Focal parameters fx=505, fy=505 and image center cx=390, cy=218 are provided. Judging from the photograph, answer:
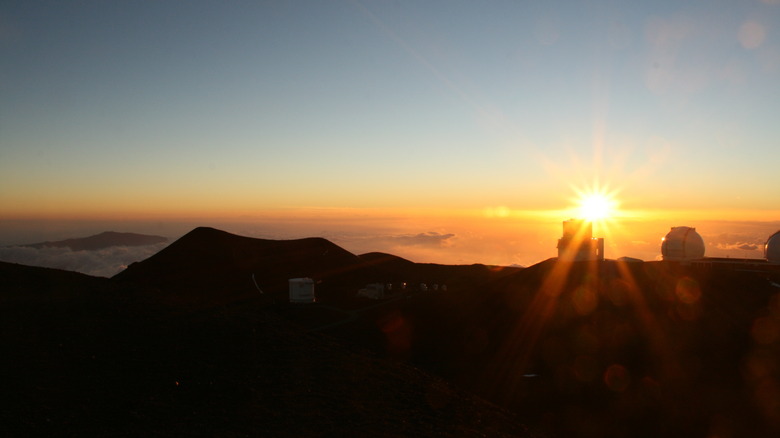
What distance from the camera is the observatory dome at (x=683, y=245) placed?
1499 inches

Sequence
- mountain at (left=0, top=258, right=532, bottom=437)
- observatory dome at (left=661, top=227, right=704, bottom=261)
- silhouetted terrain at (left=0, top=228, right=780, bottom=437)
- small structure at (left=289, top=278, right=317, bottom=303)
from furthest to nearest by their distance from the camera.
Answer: small structure at (left=289, top=278, right=317, bottom=303) < observatory dome at (left=661, top=227, right=704, bottom=261) < silhouetted terrain at (left=0, top=228, right=780, bottom=437) < mountain at (left=0, top=258, right=532, bottom=437)

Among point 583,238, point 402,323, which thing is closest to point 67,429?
point 402,323

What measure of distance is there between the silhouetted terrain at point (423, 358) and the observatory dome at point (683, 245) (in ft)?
11.1

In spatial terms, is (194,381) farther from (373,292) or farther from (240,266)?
(240,266)

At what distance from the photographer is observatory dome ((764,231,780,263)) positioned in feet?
118

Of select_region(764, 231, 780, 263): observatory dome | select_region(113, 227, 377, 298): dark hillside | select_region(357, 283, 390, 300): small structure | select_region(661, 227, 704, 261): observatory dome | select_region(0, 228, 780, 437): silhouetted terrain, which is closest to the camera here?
select_region(0, 228, 780, 437): silhouetted terrain

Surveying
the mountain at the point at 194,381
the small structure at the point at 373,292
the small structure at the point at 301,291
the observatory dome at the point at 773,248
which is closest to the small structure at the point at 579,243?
the observatory dome at the point at 773,248

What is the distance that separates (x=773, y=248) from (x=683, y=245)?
18.5ft

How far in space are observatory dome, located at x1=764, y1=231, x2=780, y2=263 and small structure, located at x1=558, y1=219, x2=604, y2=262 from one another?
11058 mm

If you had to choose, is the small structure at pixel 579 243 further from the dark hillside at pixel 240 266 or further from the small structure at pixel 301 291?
the small structure at pixel 301 291

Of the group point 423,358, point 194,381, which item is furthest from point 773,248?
point 194,381

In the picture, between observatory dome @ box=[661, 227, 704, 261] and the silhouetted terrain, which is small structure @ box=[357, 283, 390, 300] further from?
observatory dome @ box=[661, 227, 704, 261]

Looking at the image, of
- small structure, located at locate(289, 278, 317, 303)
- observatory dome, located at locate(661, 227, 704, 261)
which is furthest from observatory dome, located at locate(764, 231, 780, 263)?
small structure, located at locate(289, 278, 317, 303)

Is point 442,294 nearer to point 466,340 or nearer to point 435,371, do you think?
point 466,340
